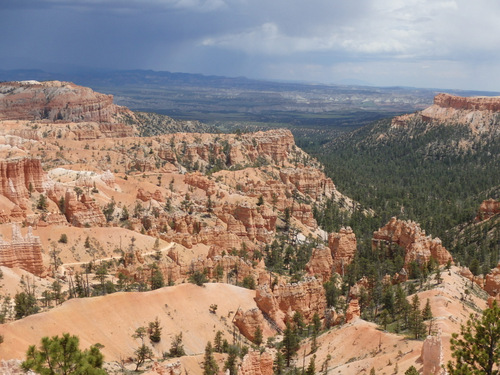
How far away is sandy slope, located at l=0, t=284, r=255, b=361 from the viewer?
39.3 m

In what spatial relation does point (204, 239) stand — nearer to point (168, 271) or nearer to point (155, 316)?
point (168, 271)

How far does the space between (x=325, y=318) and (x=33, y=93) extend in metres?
161

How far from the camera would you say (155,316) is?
48812mm

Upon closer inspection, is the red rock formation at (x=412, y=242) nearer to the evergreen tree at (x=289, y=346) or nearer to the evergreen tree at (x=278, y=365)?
the evergreen tree at (x=289, y=346)

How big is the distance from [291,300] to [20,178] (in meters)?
38.3

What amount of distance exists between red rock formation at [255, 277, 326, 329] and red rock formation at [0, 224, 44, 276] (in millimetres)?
22046

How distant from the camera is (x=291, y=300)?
192ft

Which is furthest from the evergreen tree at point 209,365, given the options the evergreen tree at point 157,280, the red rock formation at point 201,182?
the red rock formation at point 201,182

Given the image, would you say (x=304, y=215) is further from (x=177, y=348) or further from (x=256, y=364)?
(x=256, y=364)

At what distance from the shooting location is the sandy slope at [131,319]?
39281 millimetres

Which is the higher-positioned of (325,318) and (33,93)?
(33,93)

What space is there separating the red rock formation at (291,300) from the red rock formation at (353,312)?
4499 millimetres

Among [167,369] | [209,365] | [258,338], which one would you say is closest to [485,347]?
[167,369]

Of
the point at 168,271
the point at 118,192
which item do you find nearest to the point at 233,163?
the point at 118,192
